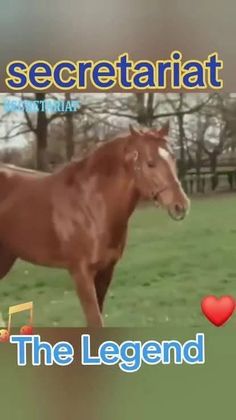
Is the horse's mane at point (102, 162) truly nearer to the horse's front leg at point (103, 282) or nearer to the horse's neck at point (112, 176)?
the horse's neck at point (112, 176)

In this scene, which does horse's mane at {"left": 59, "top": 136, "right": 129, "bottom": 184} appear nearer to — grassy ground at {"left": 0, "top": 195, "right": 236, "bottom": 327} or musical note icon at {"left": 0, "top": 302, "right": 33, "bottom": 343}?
grassy ground at {"left": 0, "top": 195, "right": 236, "bottom": 327}

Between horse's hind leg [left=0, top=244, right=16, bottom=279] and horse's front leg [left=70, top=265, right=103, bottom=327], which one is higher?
horse's hind leg [left=0, top=244, right=16, bottom=279]

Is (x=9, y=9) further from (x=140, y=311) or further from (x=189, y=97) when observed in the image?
(x=140, y=311)

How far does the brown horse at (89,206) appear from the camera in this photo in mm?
1508

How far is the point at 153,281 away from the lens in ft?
5.00

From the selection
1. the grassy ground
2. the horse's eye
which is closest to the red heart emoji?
the grassy ground

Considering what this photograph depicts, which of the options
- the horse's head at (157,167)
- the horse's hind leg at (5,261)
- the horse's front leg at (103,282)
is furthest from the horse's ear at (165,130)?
the horse's hind leg at (5,261)

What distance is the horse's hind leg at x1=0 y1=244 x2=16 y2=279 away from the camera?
1.53 m

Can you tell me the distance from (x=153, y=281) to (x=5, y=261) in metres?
0.38

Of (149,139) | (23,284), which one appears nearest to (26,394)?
(23,284)

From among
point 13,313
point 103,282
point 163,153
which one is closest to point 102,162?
point 163,153

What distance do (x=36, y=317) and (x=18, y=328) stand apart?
2.1 inches

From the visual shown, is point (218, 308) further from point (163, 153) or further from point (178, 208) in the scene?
point (163, 153)

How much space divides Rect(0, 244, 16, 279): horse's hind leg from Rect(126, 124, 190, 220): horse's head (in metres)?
0.38
